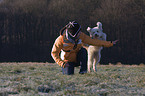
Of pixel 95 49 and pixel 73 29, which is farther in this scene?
pixel 95 49

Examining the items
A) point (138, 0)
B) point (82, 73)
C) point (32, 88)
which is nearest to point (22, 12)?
point (138, 0)

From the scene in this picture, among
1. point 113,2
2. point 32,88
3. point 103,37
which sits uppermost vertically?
point 113,2

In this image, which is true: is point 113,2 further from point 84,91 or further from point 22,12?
point 84,91

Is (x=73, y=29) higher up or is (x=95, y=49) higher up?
(x=73, y=29)

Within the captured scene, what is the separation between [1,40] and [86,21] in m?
4.32

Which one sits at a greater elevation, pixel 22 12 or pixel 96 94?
pixel 22 12

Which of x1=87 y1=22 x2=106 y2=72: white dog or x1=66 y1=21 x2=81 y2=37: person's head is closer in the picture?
x1=66 y1=21 x2=81 y2=37: person's head

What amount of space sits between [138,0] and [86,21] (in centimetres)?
246

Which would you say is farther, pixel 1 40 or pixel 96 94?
pixel 1 40

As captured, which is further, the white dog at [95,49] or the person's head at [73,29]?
the white dog at [95,49]

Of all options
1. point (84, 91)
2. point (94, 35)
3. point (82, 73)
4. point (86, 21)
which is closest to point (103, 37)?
point (94, 35)

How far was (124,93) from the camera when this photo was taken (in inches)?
137

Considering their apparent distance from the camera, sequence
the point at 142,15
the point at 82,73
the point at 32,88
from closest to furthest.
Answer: the point at 32,88
the point at 82,73
the point at 142,15

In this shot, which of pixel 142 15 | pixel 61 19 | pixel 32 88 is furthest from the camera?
pixel 61 19
